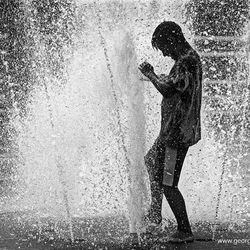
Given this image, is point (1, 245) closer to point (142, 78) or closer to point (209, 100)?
point (142, 78)

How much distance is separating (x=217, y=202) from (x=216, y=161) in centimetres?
243

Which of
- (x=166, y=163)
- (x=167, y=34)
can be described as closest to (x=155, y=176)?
(x=166, y=163)

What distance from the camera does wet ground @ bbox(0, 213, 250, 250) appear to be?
490cm

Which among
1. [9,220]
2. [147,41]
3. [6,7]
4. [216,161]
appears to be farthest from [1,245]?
[6,7]

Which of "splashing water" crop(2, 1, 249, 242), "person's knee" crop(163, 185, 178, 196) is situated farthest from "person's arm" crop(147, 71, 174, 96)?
"splashing water" crop(2, 1, 249, 242)

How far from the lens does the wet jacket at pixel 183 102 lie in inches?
191

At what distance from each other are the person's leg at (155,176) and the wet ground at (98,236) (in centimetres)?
19

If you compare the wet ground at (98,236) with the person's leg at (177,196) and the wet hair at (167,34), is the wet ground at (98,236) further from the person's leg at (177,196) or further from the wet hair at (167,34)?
the wet hair at (167,34)

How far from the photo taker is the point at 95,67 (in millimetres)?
8234

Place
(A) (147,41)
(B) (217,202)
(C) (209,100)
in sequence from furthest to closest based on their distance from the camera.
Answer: (C) (209,100)
(A) (147,41)
(B) (217,202)

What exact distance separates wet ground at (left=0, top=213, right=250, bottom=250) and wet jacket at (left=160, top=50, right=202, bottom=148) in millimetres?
846

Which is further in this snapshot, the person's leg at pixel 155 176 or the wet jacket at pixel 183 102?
the person's leg at pixel 155 176

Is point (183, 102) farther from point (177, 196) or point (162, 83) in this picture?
point (177, 196)

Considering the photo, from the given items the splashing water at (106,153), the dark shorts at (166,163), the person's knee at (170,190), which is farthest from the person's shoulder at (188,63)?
the splashing water at (106,153)
